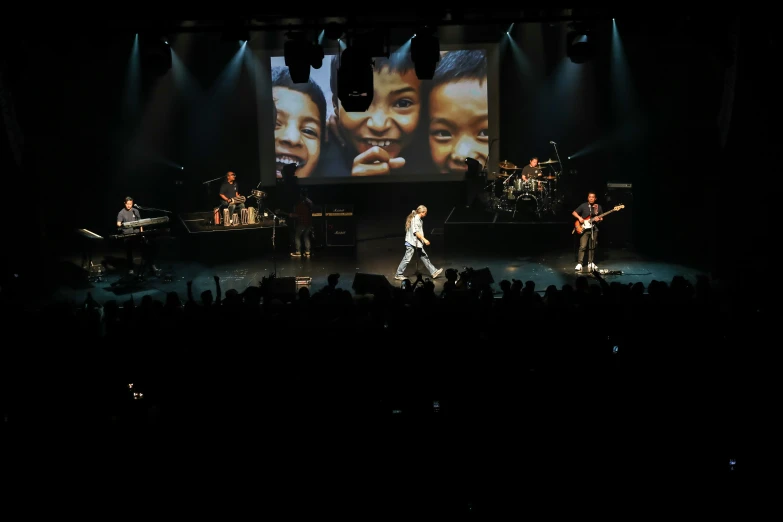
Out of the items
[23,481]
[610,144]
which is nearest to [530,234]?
[610,144]

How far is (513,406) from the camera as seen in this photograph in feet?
18.0

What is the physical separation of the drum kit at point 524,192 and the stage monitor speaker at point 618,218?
128cm

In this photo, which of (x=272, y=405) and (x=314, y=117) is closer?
(x=272, y=405)

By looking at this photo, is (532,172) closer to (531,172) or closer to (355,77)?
(531,172)

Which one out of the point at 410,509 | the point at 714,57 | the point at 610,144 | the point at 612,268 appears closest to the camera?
the point at 410,509

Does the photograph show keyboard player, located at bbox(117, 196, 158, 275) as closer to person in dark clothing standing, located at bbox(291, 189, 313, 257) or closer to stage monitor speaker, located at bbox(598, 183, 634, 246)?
person in dark clothing standing, located at bbox(291, 189, 313, 257)

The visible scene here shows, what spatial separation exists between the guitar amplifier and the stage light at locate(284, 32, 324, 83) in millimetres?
4376

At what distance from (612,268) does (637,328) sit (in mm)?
7549

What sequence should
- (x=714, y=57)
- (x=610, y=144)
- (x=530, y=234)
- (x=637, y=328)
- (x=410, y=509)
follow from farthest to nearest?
(x=610, y=144) < (x=530, y=234) < (x=714, y=57) < (x=637, y=328) < (x=410, y=509)

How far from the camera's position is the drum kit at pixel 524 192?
16844 millimetres

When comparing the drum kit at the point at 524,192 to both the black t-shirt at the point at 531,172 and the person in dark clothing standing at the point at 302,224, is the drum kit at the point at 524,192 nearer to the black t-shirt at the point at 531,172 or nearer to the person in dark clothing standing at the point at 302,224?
the black t-shirt at the point at 531,172

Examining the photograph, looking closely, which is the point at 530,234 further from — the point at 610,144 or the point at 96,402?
the point at 96,402

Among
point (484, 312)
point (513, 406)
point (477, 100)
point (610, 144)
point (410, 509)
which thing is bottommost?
point (410, 509)

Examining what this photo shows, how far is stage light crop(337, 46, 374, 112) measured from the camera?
1072 centimetres
